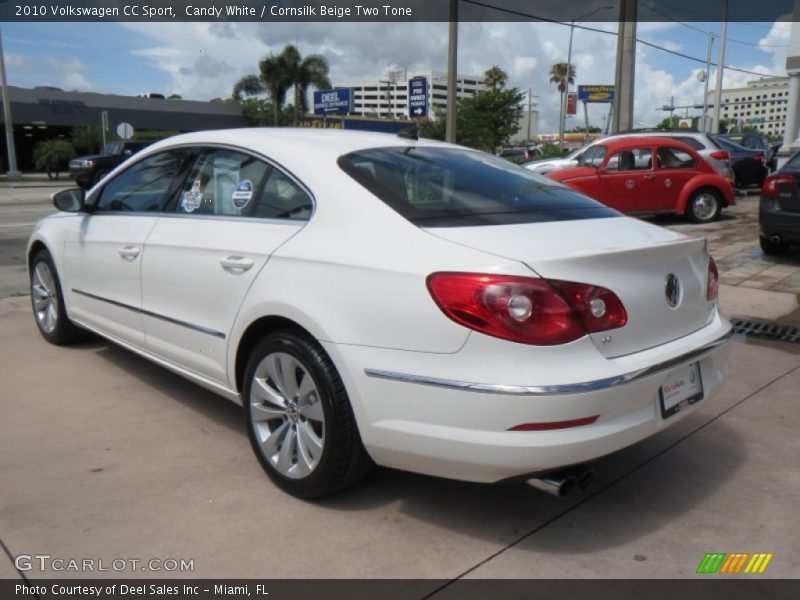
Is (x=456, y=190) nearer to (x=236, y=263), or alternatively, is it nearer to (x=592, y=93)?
(x=236, y=263)

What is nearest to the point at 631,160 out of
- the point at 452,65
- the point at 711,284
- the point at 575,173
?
the point at 575,173

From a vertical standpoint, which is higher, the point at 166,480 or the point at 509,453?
the point at 509,453

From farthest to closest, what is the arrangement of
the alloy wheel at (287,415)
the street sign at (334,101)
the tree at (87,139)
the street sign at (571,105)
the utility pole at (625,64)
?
the street sign at (571,105)
the street sign at (334,101)
the tree at (87,139)
the utility pole at (625,64)
the alloy wheel at (287,415)

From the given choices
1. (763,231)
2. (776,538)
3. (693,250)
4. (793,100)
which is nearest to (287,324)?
(693,250)

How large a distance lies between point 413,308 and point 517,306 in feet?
1.23

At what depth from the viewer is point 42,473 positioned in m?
3.32

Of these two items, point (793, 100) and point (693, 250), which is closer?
point (693, 250)

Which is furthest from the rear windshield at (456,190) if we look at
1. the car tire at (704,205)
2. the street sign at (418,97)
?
the street sign at (418,97)

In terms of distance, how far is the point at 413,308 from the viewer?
260 cm

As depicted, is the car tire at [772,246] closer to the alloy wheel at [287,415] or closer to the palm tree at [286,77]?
the alloy wheel at [287,415]

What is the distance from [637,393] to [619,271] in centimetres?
46

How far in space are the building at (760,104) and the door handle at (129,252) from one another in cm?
11975

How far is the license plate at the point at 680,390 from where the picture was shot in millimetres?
2811

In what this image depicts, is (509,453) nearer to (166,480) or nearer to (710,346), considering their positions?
(710,346)
